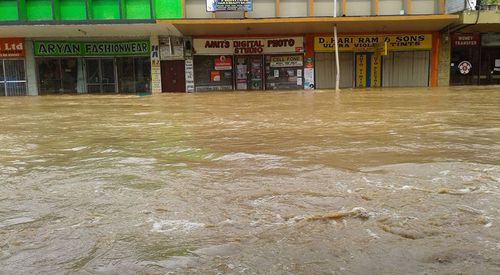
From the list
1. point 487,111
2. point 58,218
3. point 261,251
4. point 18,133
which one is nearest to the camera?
point 261,251

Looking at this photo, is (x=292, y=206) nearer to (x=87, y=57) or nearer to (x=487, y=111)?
(x=487, y=111)

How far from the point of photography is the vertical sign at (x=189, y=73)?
76.7ft

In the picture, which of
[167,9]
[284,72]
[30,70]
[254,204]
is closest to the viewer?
[254,204]

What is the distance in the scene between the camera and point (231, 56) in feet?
77.6

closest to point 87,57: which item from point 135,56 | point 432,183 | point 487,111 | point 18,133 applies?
point 135,56

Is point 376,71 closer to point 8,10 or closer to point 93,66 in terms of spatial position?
point 93,66

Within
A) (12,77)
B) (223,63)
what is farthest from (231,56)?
(12,77)

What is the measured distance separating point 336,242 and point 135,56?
2209 cm

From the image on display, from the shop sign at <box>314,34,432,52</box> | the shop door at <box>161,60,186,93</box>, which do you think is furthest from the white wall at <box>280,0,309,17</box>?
the shop door at <box>161,60,186,93</box>

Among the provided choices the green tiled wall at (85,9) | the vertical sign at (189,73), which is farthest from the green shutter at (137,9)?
the vertical sign at (189,73)

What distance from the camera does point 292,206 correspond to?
138 inches

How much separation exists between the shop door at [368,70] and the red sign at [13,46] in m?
16.5

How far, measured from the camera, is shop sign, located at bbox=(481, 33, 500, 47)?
23.9 meters

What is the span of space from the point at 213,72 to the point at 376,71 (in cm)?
827
